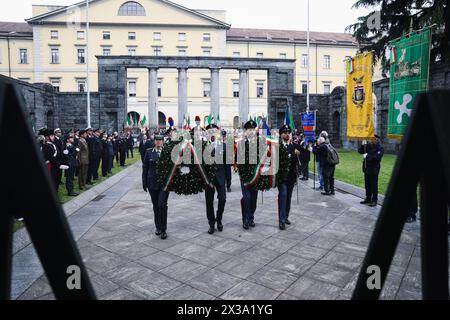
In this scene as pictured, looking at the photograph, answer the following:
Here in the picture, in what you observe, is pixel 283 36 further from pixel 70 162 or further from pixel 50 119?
pixel 70 162

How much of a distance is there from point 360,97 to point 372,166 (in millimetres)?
2390

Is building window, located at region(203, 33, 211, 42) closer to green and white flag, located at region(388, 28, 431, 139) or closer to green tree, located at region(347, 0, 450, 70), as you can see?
green tree, located at region(347, 0, 450, 70)

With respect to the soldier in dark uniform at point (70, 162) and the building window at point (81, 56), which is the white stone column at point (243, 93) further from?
the building window at point (81, 56)

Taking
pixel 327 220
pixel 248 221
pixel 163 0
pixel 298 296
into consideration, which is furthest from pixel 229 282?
pixel 163 0

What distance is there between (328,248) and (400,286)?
1.49 m

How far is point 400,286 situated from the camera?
3908 millimetres

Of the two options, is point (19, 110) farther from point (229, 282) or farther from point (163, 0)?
point (163, 0)

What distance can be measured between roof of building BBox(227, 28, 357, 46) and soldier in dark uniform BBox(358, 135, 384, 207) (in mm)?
50348

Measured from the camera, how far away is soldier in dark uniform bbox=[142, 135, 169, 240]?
19.7 feet

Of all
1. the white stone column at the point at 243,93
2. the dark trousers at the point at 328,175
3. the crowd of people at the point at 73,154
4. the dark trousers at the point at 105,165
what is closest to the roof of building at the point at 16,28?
the white stone column at the point at 243,93

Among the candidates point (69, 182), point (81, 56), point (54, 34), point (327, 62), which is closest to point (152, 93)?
point (81, 56)

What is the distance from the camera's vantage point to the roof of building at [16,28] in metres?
49.9

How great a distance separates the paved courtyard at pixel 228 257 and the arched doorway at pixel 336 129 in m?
28.2

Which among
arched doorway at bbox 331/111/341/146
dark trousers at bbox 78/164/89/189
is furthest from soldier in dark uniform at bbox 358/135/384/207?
arched doorway at bbox 331/111/341/146
